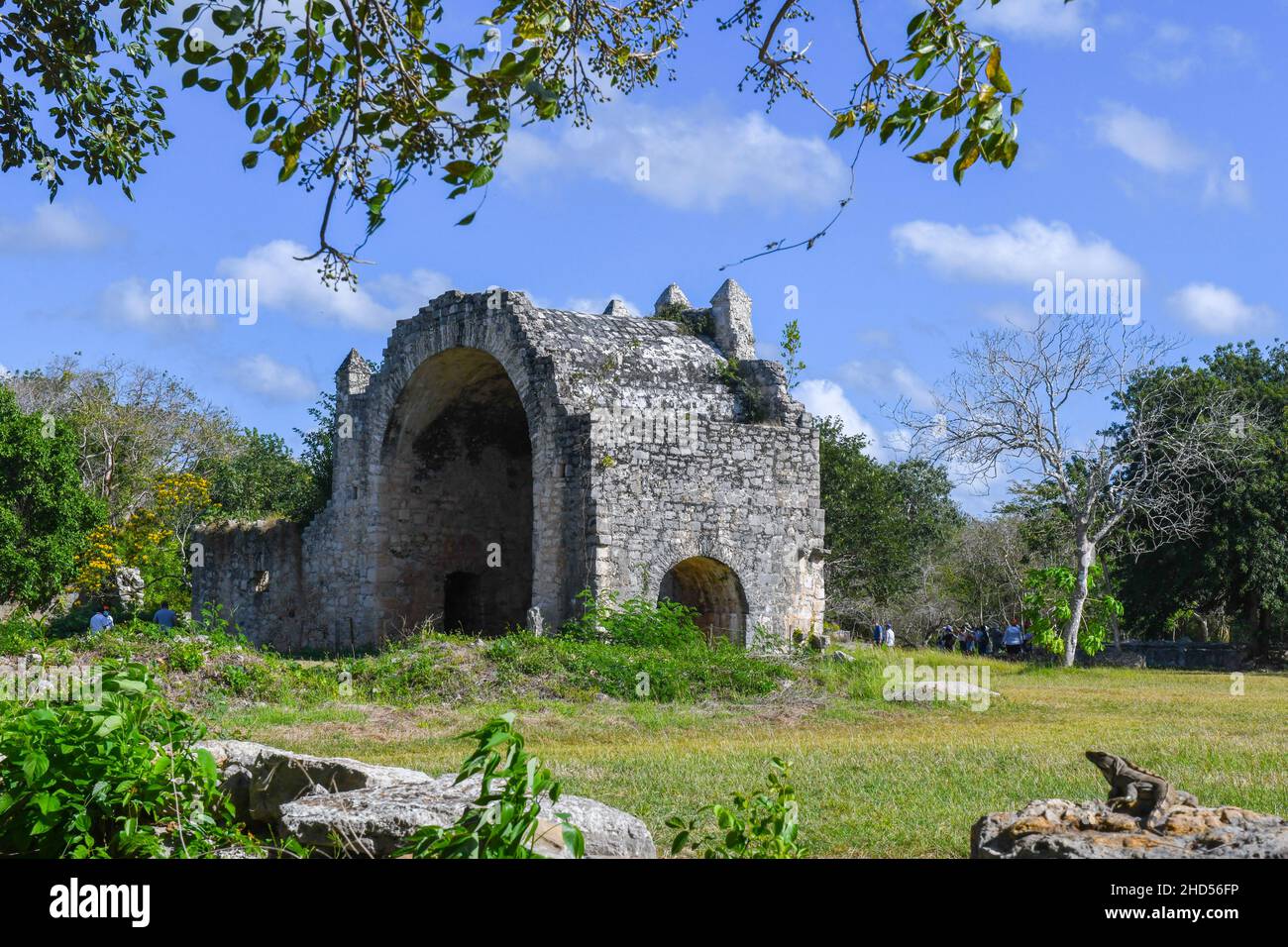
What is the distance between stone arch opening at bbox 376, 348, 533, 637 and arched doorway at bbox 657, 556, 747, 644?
4115 millimetres

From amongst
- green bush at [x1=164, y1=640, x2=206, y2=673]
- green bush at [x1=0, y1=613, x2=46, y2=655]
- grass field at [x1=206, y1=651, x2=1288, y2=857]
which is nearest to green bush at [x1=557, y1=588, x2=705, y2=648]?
grass field at [x1=206, y1=651, x2=1288, y2=857]

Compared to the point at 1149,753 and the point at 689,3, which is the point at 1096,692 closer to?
the point at 1149,753

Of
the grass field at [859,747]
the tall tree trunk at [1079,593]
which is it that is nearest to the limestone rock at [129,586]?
the grass field at [859,747]

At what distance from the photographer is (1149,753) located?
871 centimetres

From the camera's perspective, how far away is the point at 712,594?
55.6ft

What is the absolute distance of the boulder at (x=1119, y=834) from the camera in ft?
12.8

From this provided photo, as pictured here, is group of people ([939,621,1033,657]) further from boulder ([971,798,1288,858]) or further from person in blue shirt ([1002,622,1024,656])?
boulder ([971,798,1288,858])

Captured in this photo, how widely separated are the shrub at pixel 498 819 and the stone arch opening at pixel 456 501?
14.7 m

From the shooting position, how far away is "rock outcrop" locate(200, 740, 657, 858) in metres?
Result: 4.39

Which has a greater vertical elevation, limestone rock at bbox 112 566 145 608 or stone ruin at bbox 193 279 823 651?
stone ruin at bbox 193 279 823 651

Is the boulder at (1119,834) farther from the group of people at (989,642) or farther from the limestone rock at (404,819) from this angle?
the group of people at (989,642)

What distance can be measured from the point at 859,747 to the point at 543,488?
781cm

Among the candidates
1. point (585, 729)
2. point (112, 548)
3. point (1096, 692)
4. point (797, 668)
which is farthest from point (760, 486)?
point (112, 548)

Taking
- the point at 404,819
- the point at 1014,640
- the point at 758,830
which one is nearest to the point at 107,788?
the point at 404,819
